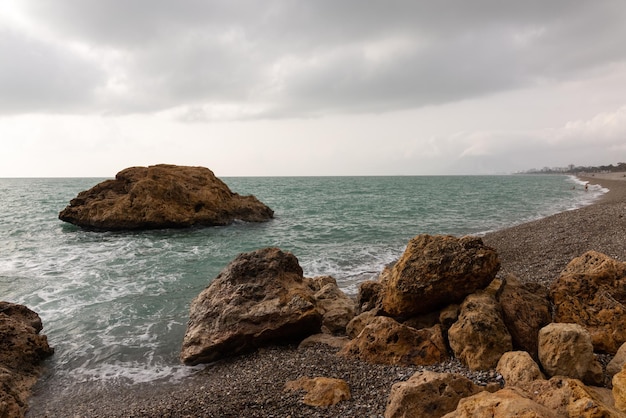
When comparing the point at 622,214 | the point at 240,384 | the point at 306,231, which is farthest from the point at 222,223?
the point at 622,214

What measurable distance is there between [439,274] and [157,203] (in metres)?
29.0

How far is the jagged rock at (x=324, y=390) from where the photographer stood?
21.8 feet

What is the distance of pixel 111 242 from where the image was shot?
27453mm

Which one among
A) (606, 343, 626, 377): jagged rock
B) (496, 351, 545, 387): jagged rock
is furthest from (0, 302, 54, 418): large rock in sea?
(606, 343, 626, 377): jagged rock

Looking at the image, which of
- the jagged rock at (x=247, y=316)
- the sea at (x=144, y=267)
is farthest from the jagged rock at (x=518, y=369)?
the sea at (x=144, y=267)

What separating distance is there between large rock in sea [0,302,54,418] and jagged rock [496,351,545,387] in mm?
9766

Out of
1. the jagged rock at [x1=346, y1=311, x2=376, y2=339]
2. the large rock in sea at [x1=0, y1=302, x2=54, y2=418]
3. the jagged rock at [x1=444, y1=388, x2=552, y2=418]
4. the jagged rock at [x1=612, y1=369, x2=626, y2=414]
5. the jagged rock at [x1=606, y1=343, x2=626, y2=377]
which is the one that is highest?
the jagged rock at [x1=444, y1=388, x2=552, y2=418]

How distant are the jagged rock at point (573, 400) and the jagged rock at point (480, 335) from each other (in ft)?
6.79

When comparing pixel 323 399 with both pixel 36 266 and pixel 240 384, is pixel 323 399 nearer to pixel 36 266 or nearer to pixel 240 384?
pixel 240 384

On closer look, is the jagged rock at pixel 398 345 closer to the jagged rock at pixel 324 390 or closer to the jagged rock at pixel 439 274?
the jagged rock at pixel 439 274

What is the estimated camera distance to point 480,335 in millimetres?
7426

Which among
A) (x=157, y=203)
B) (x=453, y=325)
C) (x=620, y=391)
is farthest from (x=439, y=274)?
(x=157, y=203)

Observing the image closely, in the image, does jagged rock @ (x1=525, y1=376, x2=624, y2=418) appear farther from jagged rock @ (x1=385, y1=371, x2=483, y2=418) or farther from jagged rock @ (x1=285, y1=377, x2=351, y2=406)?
jagged rock @ (x1=285, y1=377, x2=351, y2=406)

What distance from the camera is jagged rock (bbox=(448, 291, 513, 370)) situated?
7.27 meters
